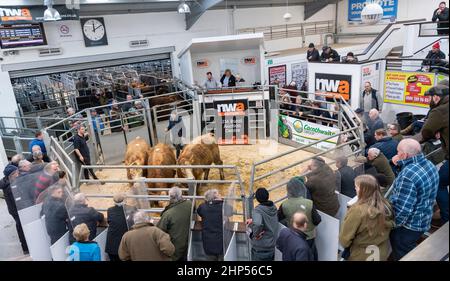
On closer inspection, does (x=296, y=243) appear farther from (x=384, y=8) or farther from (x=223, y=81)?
(x=384, y=8)

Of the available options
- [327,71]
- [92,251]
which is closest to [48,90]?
[327,71]

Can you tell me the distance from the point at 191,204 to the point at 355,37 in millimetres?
15748

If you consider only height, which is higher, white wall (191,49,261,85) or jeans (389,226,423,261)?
white wall (191,49,261,85)

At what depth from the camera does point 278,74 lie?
1245 centimetres

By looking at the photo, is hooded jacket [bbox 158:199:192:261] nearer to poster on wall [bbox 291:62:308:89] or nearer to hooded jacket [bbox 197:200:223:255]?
hooded jacket [bbox 197:200:223:255]

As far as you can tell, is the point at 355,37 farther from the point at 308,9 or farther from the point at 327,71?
the point at 327,71

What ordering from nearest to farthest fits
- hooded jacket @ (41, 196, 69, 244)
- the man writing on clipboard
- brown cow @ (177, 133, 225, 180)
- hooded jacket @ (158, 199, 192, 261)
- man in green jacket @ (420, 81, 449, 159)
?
1. man in green jacket @ (420, 81, 449, 159)
2. hooded jacket @ (158, 199, 192, 261)
3. hooded jacket @ (41, 196, 69, 244)
4. brown cow @ (177, 133, 225, 180)
5. the man writing on clipboard

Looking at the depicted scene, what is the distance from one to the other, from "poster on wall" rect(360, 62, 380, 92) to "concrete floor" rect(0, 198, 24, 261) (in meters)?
7.99

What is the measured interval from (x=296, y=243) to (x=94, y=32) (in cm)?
1083

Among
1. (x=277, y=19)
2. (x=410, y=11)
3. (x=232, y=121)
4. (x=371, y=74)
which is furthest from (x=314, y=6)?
(x=232, y=121)

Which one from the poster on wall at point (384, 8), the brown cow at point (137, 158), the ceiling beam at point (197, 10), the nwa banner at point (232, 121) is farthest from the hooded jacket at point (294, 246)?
the poster on wall at point (384, 8)

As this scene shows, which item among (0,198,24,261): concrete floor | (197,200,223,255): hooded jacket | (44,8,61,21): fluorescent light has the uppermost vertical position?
(44,8,61,21): fluorescent light

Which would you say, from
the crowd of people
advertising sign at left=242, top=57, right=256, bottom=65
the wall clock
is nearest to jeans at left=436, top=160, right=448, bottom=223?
the crowd of people

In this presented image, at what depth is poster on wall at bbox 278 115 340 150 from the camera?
754 centimetres
